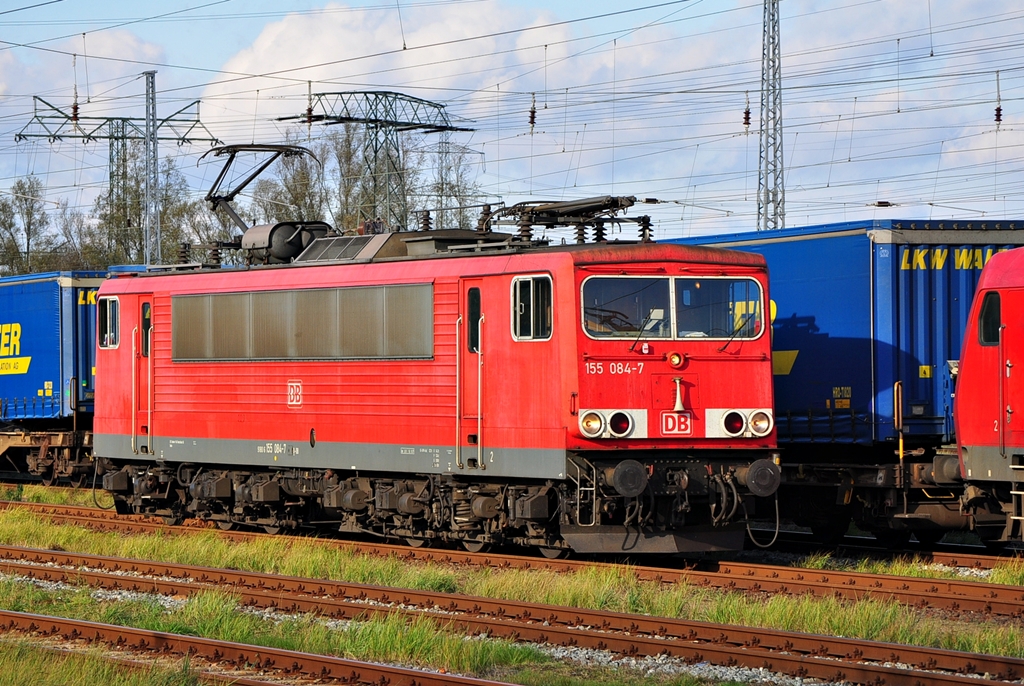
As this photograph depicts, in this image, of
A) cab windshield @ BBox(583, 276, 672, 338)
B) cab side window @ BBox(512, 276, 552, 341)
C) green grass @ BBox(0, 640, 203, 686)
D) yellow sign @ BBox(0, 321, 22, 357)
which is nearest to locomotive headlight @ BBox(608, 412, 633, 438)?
cab windshield @ BBox(583, 276, 672, 338)

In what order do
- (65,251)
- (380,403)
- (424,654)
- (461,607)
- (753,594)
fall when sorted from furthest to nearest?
(65,251) → (380,403) → (753,594) → (461,607) → (424,654)

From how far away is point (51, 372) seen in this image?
23797 millimetres

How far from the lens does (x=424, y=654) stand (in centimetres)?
969

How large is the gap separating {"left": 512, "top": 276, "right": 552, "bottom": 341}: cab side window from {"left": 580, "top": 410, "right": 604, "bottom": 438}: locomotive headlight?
3.12 ft

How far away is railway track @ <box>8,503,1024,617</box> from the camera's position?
1186 centimetres

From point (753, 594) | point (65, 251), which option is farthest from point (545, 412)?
point (65, 251)

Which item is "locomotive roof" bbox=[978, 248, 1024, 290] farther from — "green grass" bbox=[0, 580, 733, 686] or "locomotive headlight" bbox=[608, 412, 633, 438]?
"green grass" bbox=[0, 580, 733, 686]

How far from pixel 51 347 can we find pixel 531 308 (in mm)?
13510

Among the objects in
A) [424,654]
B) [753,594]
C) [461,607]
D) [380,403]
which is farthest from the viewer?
[380,403]

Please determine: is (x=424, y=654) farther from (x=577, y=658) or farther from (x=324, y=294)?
(x=324, y=294)

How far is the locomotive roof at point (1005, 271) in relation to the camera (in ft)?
42.7

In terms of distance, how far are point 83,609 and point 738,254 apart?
7.59 m

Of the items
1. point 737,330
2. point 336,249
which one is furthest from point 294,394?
point 737,330

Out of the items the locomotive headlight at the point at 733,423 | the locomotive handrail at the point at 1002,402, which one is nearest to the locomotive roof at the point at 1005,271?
the locomotive handrail at the point at 1002,402
